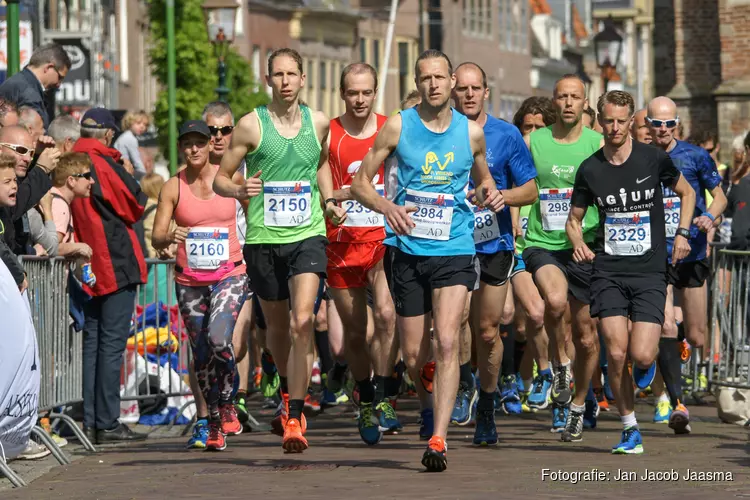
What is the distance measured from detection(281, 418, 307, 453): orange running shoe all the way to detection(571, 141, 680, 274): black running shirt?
6.78 feet

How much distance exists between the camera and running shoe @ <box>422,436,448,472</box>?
32.0 feet

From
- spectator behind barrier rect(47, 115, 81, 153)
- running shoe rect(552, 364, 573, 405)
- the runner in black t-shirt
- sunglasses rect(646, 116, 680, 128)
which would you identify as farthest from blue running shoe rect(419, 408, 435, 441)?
spectator behind barrier rect(47, 115, 81, 153)

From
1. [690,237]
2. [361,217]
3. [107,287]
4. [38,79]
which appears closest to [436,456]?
[361,217]

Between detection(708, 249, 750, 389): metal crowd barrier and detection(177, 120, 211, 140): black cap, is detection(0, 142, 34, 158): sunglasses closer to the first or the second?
detection(177, 120, 211, 140): black cap

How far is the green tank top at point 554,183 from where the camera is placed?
12555mm

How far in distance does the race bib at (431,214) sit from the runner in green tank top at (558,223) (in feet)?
7.14

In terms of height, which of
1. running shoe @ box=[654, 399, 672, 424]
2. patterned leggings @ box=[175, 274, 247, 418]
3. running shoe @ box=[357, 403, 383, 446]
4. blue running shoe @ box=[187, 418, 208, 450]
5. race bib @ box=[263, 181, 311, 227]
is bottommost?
running shoe @ box=[654, 399, 672, 424]

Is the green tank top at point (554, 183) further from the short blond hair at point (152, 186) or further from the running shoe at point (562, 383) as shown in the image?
the short blond hair at point (152, 186)

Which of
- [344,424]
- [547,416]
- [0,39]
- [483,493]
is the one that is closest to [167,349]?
[344,424]

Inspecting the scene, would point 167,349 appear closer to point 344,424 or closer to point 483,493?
point 344,424

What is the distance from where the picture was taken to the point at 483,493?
8961 mm

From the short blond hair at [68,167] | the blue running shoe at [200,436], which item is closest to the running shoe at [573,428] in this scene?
the blue running shoe at [200,436]

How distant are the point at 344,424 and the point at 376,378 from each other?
6.60ft

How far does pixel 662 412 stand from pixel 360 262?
279 cm
